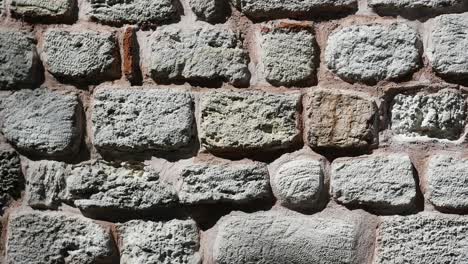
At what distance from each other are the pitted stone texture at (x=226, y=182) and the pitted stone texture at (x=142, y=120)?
0.09m

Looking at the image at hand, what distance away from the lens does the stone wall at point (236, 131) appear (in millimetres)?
1607

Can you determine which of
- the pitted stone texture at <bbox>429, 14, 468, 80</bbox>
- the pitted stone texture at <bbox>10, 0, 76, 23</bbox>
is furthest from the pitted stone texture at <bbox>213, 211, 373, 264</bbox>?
the pitted stone texture at <bbox>10, 0, 76, 23</bbox>

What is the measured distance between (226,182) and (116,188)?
0.28 meters

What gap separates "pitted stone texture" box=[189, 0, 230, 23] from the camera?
5.46 feet

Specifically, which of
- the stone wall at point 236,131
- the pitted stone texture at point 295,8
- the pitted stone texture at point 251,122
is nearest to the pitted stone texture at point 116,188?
the stone wall at point 236,131

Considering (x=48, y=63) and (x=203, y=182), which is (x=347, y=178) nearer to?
(x=203, y=182)

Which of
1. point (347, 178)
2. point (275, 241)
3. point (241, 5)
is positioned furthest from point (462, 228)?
point (241, 5)

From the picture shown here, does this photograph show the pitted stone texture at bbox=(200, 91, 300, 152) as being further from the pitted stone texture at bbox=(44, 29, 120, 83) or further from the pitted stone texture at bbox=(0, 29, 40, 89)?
the pitted stone texture at bbox=(0, 29, 40, 89)

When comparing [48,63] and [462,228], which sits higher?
[48,63]

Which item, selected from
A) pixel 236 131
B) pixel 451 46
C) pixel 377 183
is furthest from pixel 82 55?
pixel 451 46

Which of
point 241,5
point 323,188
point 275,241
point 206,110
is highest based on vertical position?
point 241,5

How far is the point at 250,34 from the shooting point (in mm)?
1665

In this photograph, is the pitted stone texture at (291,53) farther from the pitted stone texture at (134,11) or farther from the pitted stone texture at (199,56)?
the pitted stone texture at (134,11)

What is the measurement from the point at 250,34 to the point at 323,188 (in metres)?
0.42
